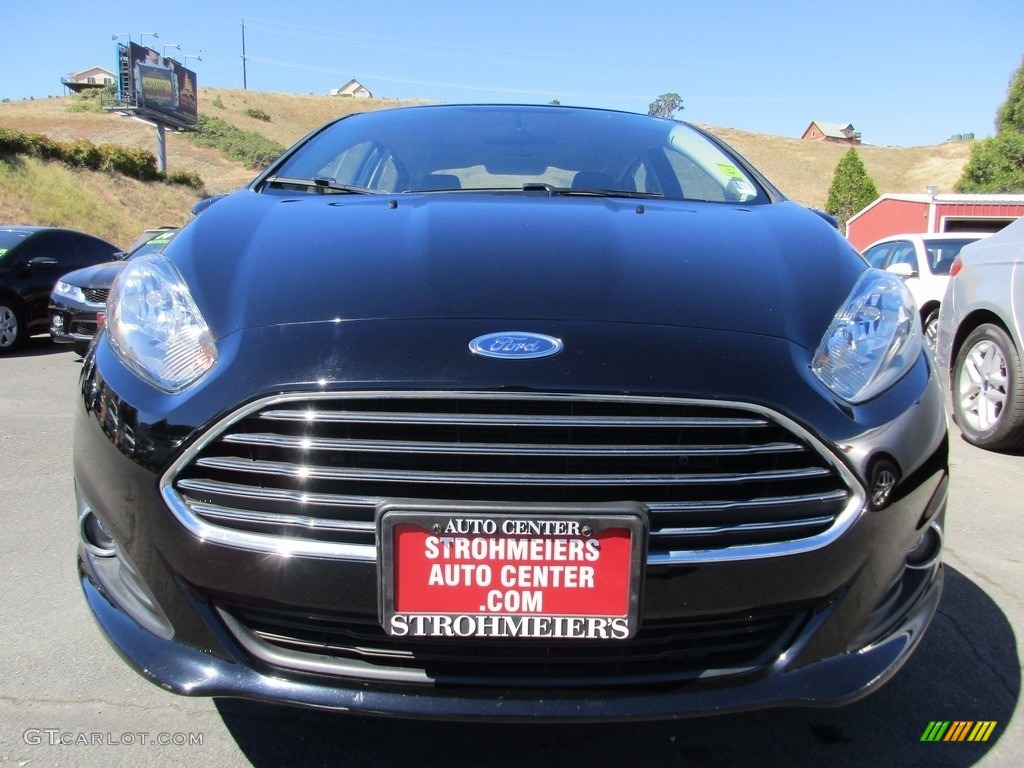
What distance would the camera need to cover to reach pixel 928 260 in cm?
872

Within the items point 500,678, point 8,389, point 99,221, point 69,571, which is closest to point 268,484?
point 500,678

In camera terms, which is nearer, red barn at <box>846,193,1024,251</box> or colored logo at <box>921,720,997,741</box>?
colored logo at <box>921,720,997,741</box>

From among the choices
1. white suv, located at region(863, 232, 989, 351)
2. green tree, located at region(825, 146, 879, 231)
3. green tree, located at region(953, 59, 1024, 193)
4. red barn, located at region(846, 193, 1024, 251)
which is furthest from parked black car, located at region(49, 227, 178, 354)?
green tree, located at region(953, 59, 1024, 193)

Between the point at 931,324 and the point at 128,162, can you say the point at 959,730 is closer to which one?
the point at 931,324

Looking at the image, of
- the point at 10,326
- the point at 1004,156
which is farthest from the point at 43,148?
the point at 1004,156

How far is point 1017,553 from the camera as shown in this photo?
9.82 ft

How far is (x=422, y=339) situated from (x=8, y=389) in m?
5.88

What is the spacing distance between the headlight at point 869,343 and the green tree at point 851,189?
4145 centimetres

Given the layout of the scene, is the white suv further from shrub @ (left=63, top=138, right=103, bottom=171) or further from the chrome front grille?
shrub @ (left=63, top=138, right=103, bottom=171)

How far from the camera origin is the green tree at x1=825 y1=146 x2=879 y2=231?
40.2 meters

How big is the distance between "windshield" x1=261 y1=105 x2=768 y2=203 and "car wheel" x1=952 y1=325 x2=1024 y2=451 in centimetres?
239

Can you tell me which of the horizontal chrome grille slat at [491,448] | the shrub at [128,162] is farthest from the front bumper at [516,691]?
Answer: the shrub at [128,162]

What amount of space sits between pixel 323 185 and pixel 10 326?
23.7 feet

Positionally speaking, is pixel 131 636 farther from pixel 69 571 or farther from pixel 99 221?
pixel 99 221
